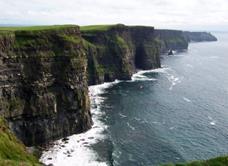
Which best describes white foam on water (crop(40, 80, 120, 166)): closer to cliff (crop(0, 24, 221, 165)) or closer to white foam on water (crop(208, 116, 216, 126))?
cliff (crop(0, 24, 221, 165))

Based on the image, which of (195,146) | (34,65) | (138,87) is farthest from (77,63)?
(138,87)

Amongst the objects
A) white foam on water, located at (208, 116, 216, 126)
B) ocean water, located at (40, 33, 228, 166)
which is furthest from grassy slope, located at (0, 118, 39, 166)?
white foam on water, located at (208, 116, 216, 126)

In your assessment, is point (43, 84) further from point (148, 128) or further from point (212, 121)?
point (212, 121)

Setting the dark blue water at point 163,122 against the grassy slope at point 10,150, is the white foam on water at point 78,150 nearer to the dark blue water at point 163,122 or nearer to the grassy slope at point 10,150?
the dark blue water at point 163,122

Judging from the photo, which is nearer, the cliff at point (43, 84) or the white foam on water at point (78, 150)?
the white foam on water at point (78, 150)

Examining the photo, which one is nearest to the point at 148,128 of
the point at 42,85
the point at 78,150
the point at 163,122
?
the point at 163,122

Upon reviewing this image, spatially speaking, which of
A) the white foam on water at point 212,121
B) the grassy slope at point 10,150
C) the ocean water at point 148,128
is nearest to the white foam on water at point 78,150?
the ocean water at point 148,128

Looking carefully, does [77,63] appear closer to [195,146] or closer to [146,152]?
[146,152]
